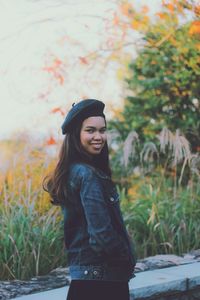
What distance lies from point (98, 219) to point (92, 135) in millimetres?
410

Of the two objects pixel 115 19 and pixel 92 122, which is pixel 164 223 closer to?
pixel 92 122

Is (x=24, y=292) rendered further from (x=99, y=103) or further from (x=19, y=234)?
(x=99, y=103)

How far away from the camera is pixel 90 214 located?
101 inches

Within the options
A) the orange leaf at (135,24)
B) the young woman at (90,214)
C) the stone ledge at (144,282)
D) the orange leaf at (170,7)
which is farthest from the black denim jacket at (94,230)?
the orange leaf at (135,24)

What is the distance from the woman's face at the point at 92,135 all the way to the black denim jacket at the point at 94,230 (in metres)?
Answer: 0.11

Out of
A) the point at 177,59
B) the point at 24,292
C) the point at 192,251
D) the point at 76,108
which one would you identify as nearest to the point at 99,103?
the point at 76,108

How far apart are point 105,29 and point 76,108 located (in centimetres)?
683

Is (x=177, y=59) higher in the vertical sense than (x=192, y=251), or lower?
higher

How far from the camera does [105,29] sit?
9398 mm

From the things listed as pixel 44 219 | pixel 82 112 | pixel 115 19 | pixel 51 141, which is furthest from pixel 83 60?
pixel 82 112

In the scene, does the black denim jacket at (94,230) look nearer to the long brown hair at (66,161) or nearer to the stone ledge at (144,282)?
the long brown hair at (66,161)

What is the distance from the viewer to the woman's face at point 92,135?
2.75 meters

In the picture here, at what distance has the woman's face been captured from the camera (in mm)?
2752

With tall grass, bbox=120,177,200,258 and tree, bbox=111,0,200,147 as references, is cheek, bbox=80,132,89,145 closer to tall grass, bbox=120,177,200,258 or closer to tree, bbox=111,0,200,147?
tall grass, bbox=120,177,200,258
